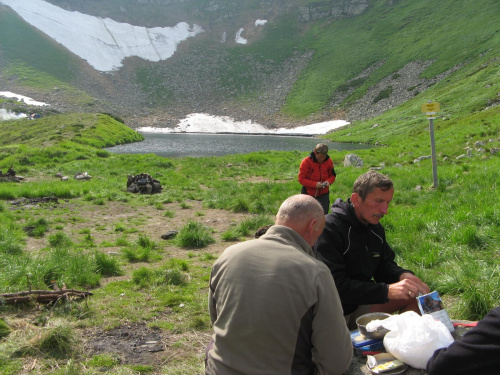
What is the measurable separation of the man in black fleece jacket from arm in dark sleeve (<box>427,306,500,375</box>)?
4.28 ft

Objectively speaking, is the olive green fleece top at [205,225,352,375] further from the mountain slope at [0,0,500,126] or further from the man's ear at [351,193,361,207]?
the mountain slope at [0,0,500,126]

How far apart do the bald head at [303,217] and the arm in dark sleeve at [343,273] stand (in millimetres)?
987

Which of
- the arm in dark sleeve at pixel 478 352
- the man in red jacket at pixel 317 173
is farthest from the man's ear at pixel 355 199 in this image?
the man in red jacket at pixel 317 173

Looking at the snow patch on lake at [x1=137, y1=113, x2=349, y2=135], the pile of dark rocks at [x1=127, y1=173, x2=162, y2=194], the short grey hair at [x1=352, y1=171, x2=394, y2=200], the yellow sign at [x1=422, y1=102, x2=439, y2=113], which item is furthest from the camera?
the snow patch on lake at [x1=137, y1=113, x2=349, y2=135]

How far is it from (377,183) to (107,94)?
104 metres

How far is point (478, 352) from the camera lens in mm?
2350

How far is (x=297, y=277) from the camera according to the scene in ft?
8.49

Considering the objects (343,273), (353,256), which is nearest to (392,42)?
(353,256)

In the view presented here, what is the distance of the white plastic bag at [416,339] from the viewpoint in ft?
9.37

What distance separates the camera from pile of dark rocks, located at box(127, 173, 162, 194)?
1764 centimetres

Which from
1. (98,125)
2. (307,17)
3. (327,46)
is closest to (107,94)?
(98,125)

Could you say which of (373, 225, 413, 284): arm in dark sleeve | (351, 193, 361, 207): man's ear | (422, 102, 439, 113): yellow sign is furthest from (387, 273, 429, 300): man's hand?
(422, 102, 439, 113): yellow sign

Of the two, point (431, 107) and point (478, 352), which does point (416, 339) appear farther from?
point (431, 107)

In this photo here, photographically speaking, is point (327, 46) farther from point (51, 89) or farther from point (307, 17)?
point (51, 89)
